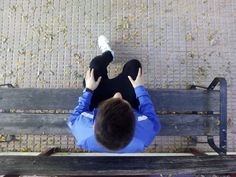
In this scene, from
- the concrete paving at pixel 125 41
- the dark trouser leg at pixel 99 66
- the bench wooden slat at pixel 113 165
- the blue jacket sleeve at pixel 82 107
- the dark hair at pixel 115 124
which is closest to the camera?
the dark hair at pixel 115 124

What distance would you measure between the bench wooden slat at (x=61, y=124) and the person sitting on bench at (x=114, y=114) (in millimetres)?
263

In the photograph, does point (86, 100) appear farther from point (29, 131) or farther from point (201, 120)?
point (201, 120)

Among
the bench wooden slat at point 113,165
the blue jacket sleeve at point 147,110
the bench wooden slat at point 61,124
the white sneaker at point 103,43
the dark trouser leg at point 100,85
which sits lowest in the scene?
the bench wooden slat at point 113,165

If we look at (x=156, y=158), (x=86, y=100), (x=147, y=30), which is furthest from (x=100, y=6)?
(x=156, y=158)

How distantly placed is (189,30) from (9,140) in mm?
2002

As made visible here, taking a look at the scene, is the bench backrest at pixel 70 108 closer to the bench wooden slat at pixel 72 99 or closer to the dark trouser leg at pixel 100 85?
the bench wooden slat at pixel 72 99

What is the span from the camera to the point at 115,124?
1.81 m

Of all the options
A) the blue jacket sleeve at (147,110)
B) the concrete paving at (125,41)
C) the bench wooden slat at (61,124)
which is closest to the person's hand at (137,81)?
the blue jacket sleeve at (147,110)

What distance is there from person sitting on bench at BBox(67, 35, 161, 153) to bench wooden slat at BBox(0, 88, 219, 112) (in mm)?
221

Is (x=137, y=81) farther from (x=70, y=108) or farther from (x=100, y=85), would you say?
(x=70, y=108)

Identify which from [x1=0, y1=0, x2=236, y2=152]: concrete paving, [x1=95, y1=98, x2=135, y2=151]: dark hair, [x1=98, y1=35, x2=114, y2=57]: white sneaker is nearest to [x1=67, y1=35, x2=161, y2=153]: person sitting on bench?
[x1=95, y1=98, x2=135, y2=151]: dark hair

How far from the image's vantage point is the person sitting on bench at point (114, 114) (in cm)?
183

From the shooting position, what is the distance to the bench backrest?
2.59m

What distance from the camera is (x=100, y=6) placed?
339cm
